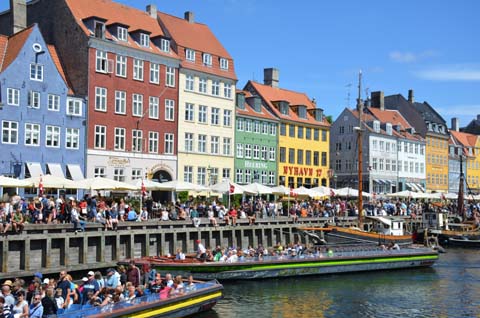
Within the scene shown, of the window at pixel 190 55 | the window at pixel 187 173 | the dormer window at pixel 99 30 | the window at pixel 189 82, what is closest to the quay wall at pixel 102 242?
the window at pixel 187 173

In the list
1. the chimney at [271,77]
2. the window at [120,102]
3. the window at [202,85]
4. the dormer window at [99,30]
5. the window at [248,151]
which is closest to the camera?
the dormer window at [99,30]

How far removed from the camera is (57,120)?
1758 inches

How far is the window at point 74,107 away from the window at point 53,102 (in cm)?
83

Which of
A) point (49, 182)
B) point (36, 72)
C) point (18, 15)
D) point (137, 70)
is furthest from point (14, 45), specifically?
point (49, 182)

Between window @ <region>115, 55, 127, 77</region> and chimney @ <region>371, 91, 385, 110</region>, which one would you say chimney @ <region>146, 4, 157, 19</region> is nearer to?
window @ <region>115, 55, 127, 77</region>

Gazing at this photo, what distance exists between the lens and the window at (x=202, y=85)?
5531 cm

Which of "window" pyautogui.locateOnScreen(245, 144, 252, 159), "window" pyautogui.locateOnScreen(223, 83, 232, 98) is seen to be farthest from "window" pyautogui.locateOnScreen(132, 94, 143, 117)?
"window" pyautogui.locateOnScreen(245, 144, 252, 159)

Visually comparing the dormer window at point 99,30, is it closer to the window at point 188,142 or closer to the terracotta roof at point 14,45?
the terracotta roof at point 14,45

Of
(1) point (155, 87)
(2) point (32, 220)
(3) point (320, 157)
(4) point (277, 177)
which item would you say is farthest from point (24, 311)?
(3) point (320, 157)

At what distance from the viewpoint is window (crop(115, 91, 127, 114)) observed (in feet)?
159

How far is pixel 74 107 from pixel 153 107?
7196mm

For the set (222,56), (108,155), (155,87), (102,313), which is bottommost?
(102,313)

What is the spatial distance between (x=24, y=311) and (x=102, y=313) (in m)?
2.35

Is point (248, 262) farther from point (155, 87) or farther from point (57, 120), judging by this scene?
point (155, 87)
